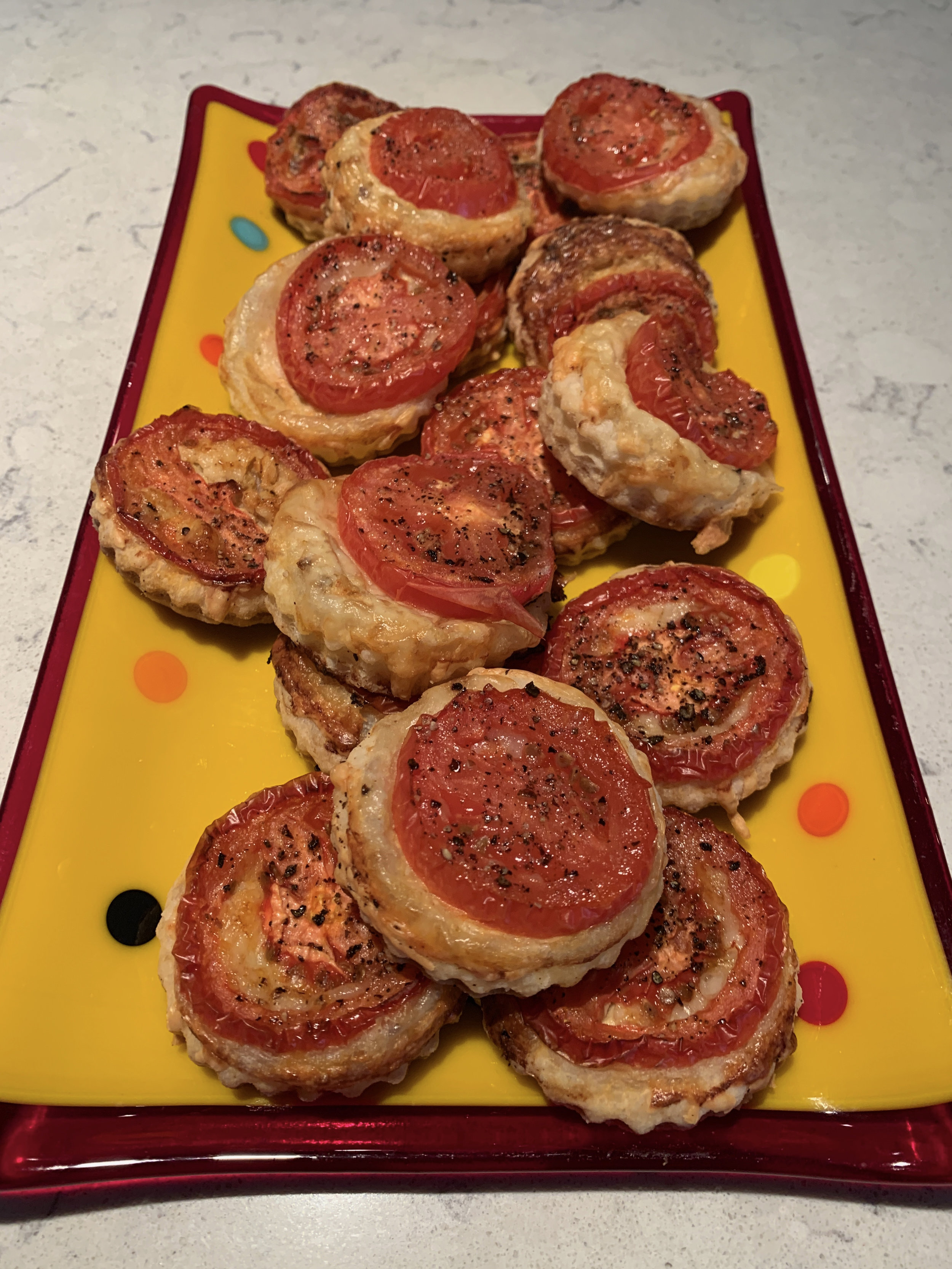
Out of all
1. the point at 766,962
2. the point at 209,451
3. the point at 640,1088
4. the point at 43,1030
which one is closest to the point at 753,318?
the point at 209,451

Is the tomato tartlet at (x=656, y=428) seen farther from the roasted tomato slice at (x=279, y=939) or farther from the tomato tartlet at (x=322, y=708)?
the roasted tomato slice at (x=279, y=939)

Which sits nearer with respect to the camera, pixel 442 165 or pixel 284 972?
pixel 284 972

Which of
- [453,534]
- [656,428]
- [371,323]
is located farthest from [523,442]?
[453,534]

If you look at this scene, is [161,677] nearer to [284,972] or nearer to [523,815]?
[284,972]

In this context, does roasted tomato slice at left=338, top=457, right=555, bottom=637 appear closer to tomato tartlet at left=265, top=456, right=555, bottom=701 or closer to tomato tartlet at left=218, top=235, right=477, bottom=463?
tomato tartlet at left=265, top=456, right=555, bottom=701

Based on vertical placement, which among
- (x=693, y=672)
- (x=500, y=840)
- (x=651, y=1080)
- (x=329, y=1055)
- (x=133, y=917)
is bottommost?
(x=133, y=917)

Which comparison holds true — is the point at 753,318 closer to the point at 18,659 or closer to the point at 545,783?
the point at 545,783
